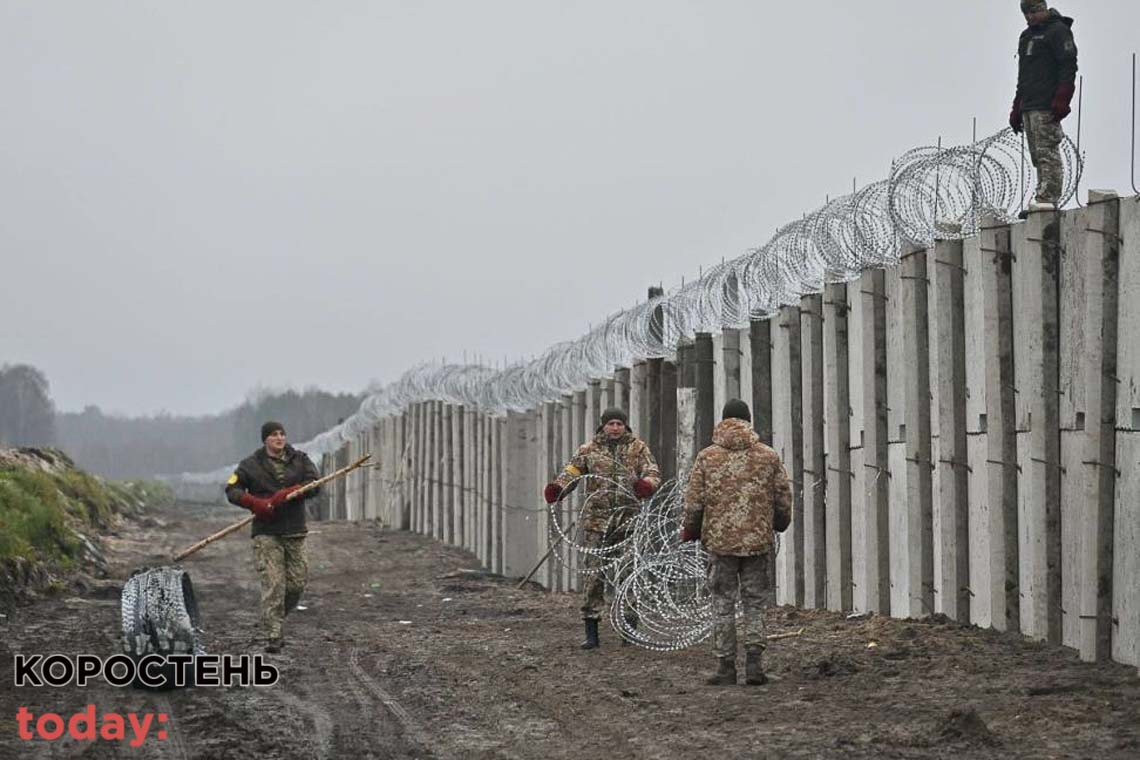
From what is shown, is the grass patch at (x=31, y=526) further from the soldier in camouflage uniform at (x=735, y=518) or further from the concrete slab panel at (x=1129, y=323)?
the concrete slab panel at (x=1129, y=323)

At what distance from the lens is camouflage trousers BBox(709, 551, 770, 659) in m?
10.0

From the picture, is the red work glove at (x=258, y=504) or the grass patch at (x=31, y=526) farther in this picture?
the grass patch at (x=31, y=526)

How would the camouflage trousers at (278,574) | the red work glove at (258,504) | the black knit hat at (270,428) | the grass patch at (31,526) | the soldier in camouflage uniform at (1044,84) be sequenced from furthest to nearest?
1. the grass patch at (31,526)
2. the black knit hat at (270,428)
3. the red work glove at (258,504)
4. the camouflage trousers at (278,574)
5. the soldier in camouflage uniform at (1044,84)

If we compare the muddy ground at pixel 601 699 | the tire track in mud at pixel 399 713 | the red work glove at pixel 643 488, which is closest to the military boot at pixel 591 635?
the muddy ground at pixel 601 699

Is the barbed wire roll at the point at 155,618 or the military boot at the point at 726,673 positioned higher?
the barbed wire roll at the point at 155,618

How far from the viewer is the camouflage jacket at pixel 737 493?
10102 millimetres

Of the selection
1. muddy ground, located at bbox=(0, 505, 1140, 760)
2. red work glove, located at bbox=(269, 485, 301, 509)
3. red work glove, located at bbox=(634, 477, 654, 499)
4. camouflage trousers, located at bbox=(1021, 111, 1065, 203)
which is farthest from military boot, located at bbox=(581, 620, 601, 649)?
camouflage trousers, located at bbox=(1021, 111, 1065, 203)

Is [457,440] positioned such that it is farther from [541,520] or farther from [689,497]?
[689,497]

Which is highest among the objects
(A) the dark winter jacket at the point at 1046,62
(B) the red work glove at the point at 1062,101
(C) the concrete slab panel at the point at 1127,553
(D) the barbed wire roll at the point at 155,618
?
(A) the dark winter jacket at the point at 1046,62

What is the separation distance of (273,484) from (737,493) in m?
4.43

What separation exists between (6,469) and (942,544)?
14.5 m

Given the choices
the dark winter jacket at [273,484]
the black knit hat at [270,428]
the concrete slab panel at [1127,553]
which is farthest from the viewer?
the black knit hat at [270,428]

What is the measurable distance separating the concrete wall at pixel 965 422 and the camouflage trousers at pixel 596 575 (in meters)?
1.60

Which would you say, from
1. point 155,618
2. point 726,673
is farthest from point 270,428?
point 726,673
